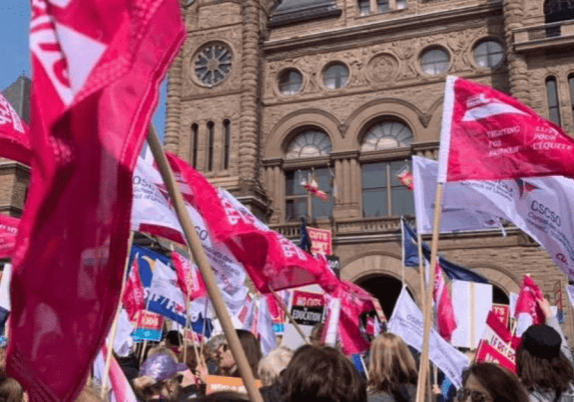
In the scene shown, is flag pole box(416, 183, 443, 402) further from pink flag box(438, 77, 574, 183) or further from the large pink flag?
the large pink flag

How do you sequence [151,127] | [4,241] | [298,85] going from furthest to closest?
1. [298,85]
2. [4,241]
3. [151,127]

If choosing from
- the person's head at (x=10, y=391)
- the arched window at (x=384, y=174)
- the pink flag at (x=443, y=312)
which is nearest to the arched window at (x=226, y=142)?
the arched window at (x=384, y=174)

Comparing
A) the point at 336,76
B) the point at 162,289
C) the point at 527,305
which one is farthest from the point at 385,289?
the point at 162,289

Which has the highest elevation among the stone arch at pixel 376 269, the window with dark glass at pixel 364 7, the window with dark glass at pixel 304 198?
the window with dark glass at pixel 364 7

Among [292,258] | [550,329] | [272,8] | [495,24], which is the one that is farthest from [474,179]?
[272,8]

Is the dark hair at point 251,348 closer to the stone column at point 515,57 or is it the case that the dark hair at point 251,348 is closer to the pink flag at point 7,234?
the pink flag at point 7,234

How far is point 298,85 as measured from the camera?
25.3 m

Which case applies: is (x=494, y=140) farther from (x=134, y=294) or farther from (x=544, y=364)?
(x=134, y=294)

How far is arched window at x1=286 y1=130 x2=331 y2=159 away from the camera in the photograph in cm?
2428

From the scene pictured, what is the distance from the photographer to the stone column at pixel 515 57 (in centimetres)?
2077

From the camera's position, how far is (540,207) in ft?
17.2

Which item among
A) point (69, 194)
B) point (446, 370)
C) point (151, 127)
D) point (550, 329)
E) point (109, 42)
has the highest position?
point (109, 42)

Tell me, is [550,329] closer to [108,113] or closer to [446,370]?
[446,370]

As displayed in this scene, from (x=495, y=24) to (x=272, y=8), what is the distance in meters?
10.1
